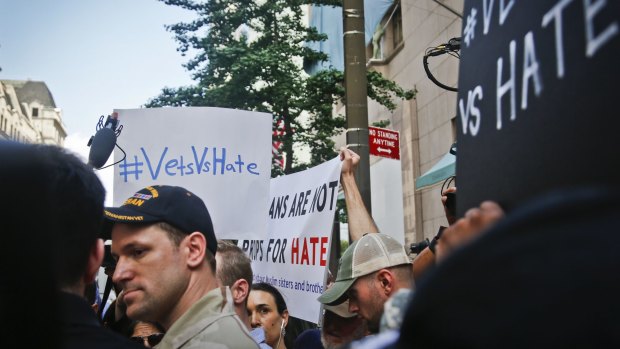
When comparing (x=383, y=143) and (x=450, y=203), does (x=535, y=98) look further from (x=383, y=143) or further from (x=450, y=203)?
(x=383, y=143)

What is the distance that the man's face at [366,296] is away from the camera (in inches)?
107

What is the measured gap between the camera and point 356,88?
203 inches

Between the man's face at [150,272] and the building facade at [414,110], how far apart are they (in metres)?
11.1

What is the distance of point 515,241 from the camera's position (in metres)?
0.57

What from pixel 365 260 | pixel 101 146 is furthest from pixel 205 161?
pixel 365 260

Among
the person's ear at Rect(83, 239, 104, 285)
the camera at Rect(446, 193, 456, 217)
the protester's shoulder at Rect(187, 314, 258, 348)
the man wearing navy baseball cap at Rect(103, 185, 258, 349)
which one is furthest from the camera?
the camera at Rect(446, 193, 456, 217)

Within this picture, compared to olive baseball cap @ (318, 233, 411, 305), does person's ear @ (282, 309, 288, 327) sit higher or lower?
lower

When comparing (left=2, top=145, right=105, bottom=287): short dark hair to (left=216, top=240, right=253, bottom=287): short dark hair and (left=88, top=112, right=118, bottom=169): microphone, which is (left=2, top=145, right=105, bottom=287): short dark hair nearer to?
(left=216, top=240, right=253, bottom=287): short dark hair

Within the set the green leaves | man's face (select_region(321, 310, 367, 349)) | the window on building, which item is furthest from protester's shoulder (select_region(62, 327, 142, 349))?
the window on building

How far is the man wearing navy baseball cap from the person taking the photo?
2.23 meters

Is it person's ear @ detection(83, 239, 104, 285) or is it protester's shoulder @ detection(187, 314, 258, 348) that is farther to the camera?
protester's shoulder @ detection(187, 314, 258, 348)

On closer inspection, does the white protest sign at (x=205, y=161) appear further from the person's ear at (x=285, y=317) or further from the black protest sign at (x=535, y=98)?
the black protest sign at (x=535, y=98)

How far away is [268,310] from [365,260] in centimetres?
197

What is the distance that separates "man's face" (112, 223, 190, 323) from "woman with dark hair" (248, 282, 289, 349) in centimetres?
232
